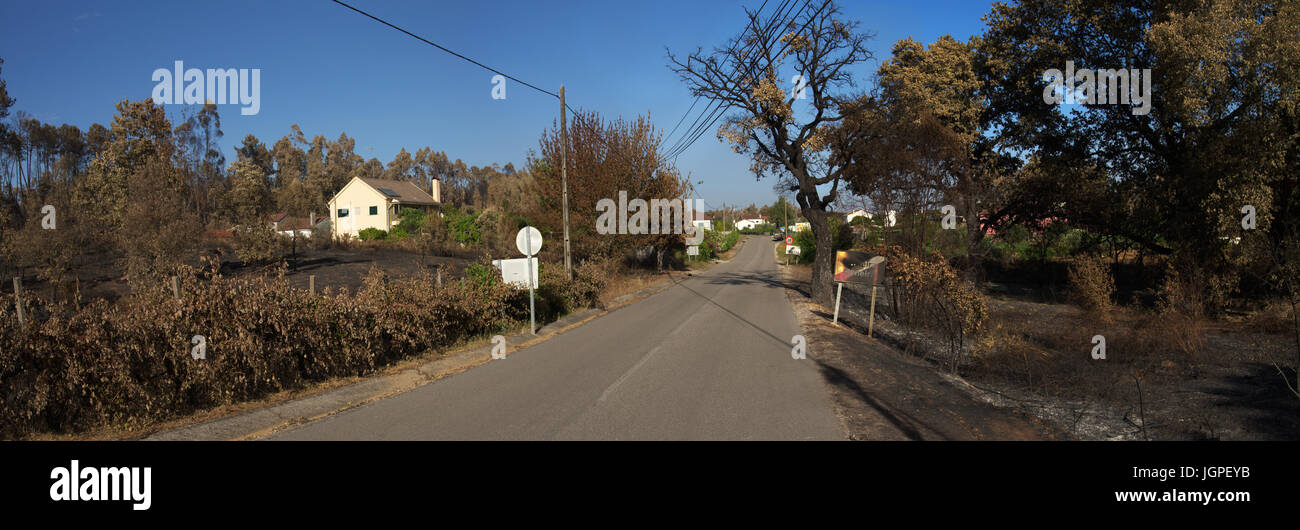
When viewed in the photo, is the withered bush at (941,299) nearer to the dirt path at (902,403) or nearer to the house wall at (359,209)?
the dirt path at (902,403)

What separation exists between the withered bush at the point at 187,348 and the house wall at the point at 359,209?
46683mm

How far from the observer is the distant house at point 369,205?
52000 mm

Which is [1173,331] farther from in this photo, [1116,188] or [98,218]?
[98,218]

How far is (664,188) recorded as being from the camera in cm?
3222

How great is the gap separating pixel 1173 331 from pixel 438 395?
1397 centimetres

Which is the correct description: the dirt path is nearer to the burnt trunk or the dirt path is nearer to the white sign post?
the white sign post

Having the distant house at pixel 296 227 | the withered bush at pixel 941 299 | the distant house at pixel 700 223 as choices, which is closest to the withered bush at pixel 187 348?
the withered bush at pixel 941 299

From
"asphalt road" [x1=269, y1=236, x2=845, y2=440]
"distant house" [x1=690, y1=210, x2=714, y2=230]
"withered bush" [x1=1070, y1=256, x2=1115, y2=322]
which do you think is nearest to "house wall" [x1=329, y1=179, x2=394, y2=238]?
"distant house" [x1=690, y1=210, x2=714, y2=230]

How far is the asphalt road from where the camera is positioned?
595 cm

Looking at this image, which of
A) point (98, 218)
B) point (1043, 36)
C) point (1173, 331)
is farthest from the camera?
point (98, 218)

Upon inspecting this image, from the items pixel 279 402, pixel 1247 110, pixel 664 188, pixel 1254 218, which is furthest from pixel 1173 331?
pixel 664 188
